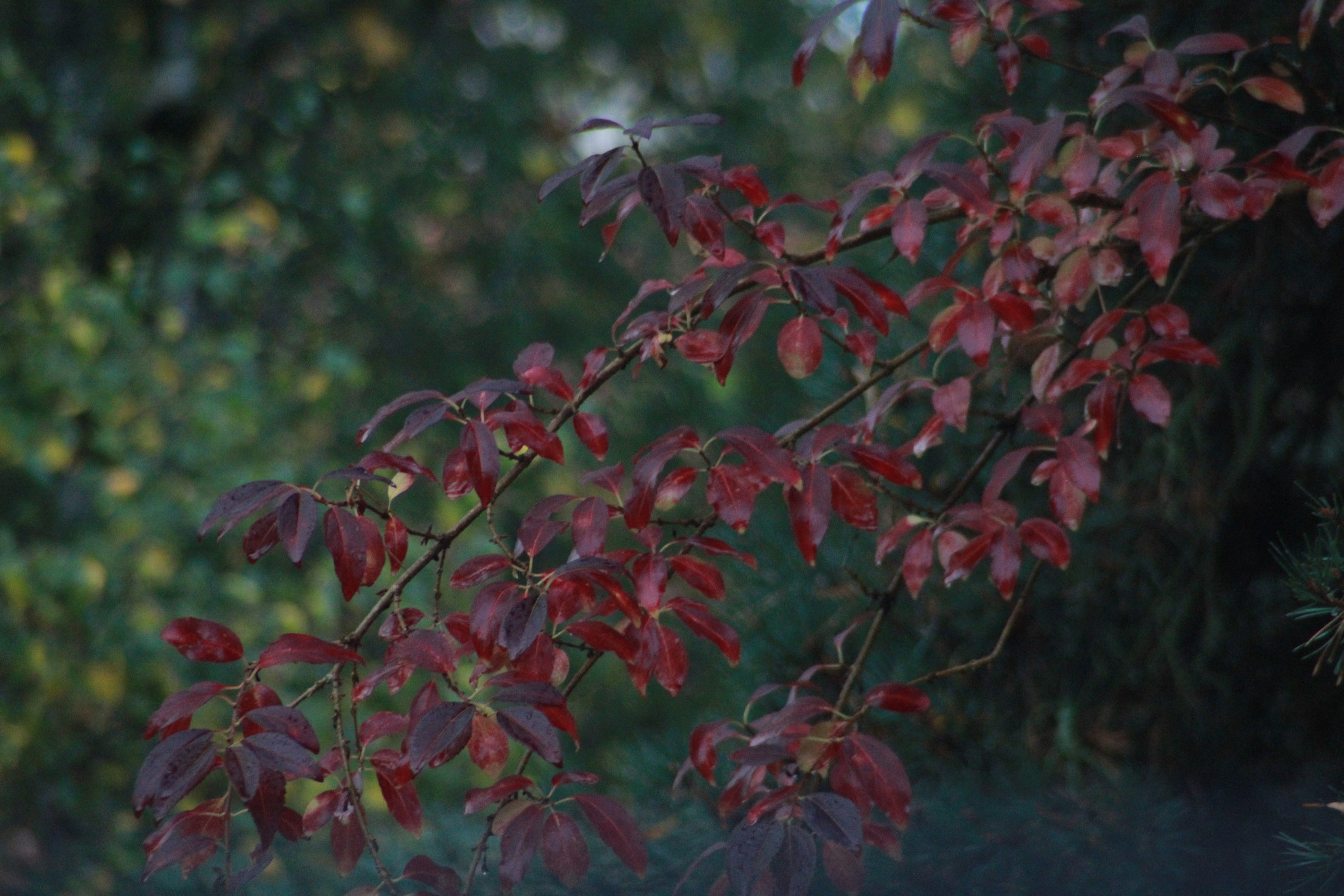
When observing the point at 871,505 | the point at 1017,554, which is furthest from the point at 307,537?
the point at 1017,554

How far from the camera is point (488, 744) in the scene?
73 cm

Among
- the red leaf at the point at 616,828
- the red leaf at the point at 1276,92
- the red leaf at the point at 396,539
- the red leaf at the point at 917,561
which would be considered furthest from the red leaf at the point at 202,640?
the red leaf at the point at 1276,92

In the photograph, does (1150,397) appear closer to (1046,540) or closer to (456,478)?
(1046,540)

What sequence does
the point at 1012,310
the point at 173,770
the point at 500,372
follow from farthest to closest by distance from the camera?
1. the point at 500,372
2. the point at 1012,310
3. the point at 173,770

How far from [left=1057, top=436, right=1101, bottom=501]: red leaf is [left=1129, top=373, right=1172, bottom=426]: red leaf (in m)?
0.04

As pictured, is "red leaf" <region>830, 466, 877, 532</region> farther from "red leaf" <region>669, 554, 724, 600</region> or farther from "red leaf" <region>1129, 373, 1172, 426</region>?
"red leaf" <region>1129, 373, 1172, 426</region>

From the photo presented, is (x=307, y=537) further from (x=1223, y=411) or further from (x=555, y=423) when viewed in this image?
(x=1223, y=411)

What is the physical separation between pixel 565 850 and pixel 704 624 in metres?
0.17

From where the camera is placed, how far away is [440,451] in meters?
3.62

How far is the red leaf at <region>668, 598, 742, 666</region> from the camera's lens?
79cm

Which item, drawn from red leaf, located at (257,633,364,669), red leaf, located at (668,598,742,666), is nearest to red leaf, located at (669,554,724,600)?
red leaf, located at (668,598,742,666)

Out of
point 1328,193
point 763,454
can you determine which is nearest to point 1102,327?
point 1328,193

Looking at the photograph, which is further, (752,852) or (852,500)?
(852,500)

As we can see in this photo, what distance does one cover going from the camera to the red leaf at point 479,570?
78 centimetres
